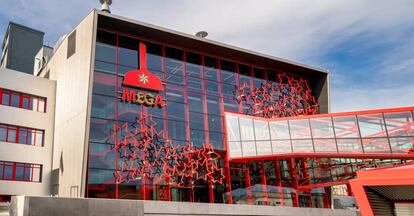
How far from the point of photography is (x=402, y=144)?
3097cm

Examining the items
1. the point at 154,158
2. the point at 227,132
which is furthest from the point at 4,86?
the point at 227,132

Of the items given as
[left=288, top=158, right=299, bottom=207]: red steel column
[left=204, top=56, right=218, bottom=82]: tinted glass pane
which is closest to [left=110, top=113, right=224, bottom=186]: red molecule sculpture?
[left=204, top=56, right=218, bottom=82]: tinted glass pane

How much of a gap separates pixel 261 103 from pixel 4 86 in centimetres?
Answer: 2270

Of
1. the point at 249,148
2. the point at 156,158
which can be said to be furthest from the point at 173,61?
the point at 249,148

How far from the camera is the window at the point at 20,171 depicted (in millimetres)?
31109

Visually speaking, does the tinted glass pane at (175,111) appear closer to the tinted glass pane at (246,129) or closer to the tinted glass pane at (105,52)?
the tinted glass pane at (246,129)

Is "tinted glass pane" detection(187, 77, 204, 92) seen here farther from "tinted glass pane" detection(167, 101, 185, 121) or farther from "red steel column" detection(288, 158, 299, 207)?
"red steel column" detection(288, 158, 299, 207)

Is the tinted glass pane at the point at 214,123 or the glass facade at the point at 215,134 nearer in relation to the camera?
the glass facade at the point at 215,134

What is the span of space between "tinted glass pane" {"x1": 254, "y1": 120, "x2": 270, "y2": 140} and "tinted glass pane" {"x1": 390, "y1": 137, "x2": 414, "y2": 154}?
32.3ft

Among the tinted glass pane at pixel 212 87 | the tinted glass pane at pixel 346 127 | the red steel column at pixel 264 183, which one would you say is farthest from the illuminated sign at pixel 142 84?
the tinted glass pane at pixel 346 127

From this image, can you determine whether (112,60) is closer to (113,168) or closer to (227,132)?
(113,168)

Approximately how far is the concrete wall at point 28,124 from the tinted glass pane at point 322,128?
2213 centimetres

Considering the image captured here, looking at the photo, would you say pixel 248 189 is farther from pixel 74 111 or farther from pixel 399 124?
pixel 74 111

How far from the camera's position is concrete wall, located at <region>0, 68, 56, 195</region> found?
104 feet
